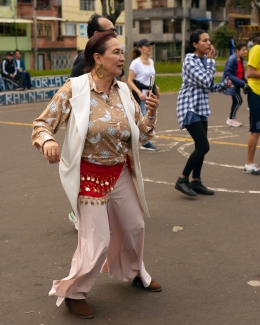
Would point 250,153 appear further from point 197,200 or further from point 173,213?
point 173,213

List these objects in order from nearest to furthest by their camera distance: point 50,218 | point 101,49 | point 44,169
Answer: point 101,49 → point 50,218 → point 44,169

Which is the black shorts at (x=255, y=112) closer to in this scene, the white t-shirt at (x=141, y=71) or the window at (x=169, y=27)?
the white t-shirt at (x=141, y=71)

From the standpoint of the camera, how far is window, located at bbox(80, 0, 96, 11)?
61.7 m

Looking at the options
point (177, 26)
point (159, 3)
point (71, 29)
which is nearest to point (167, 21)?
point (177, 26)

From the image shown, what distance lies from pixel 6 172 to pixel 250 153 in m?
3.49

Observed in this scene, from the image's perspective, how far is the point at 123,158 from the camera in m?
4.34

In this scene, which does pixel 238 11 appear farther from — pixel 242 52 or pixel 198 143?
pixel 198 143

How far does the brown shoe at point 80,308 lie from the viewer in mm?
4168

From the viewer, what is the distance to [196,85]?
24.2ft

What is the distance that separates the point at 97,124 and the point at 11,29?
172 ft

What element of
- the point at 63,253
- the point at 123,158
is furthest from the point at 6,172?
the point at 123,158

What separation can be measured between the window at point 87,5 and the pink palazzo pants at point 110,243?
5945 centimetres

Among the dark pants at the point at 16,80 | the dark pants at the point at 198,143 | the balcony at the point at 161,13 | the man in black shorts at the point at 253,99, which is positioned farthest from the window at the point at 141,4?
the dark pants at the point at 198,143

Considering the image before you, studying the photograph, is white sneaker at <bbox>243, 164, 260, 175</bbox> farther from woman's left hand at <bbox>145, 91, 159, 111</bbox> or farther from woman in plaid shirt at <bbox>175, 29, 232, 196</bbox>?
woman's left hand at <bbox>145, 91, 159, 111</bbox>
